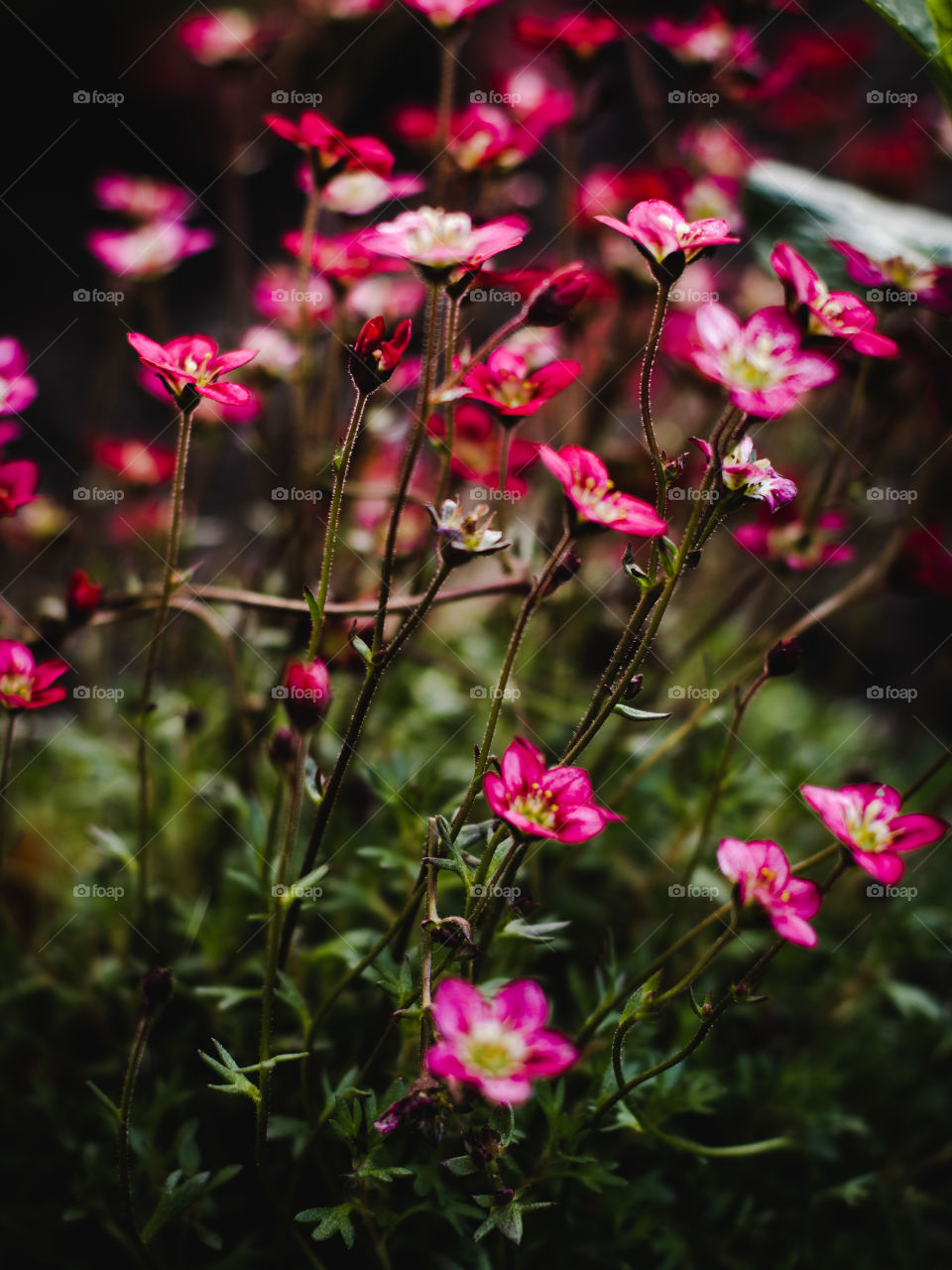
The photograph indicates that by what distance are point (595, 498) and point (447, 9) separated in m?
0.64

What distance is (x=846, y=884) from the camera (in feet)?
4.62

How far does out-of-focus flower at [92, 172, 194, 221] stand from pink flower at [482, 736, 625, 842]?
1.15 meters

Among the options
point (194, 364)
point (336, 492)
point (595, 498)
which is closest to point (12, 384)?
point (194, 364)

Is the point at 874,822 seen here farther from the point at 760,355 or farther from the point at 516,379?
the point at 516,379

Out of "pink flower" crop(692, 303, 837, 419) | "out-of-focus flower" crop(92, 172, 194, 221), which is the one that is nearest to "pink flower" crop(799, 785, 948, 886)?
"pink flower" crop(692, 303, 837, 419)

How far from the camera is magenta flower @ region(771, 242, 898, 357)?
0.72 m

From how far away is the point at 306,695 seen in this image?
0.77 meters

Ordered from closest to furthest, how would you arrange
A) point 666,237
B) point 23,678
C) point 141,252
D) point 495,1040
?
point 495,1040
point 666,237
point 23,678
point 141,252

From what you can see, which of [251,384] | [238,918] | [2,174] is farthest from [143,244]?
[2,174]

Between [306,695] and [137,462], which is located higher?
[306,695]

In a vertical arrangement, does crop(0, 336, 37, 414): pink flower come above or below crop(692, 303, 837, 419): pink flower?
below

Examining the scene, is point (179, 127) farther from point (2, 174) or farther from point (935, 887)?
point (935, 887)

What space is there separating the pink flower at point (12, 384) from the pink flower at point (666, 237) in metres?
0.54

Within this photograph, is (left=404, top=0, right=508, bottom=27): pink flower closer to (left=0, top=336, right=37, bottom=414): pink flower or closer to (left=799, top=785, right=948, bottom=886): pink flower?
(left=0, top=336, right=37, bottom=414): pink flower
